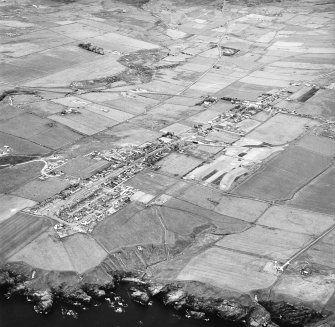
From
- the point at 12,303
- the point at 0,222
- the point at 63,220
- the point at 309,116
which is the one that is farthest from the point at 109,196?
the point at 309,116

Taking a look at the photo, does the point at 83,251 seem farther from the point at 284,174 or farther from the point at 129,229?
the point at 284,174

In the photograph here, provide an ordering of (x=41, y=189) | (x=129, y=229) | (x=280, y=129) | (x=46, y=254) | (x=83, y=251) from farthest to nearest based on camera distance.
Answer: (x=280, y=129) → (x=41, y=189) → (x=129, y=229) → (x=83, y=251) → (x=46, y=254)

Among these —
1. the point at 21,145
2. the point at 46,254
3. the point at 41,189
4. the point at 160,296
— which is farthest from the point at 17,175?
the point at 160,296

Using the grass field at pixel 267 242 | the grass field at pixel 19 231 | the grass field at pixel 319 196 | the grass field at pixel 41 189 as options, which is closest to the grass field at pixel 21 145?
the grass field at pixel 41 189

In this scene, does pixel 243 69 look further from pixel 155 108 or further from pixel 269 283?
pixel 269 283

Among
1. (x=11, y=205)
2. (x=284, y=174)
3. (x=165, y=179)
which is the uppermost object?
(x=11, y=205)

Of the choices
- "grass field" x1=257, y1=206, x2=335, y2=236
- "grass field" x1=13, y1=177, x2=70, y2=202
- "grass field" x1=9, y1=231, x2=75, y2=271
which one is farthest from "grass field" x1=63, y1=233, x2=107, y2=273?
"grass field" x1=257, y1=206, x2=335, y2=236
